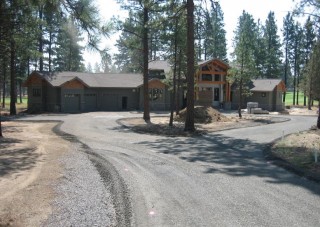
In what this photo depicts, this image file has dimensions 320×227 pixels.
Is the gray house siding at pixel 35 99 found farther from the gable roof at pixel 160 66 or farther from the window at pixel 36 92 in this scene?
the gable roof at pixel 160 66

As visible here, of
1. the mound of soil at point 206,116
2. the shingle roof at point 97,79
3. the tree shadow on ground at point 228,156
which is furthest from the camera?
the shingle roof at point 97,79

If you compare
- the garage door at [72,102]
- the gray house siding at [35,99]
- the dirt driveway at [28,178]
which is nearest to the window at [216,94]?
the garage door at [72,102]

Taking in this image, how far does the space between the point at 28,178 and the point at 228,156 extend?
755cm

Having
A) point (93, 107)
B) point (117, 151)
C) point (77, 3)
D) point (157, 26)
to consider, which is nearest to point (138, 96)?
point (93, 107)

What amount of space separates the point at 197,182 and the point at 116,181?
2.08 metres

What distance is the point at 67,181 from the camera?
1027cm

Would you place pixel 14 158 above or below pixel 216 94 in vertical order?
below

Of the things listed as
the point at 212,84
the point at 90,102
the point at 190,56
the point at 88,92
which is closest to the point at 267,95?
the point at 212,84

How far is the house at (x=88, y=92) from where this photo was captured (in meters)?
45.3

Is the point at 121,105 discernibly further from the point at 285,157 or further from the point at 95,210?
the point at 95,210

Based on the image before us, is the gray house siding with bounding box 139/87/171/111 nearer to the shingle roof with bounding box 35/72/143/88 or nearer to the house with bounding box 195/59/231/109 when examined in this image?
the shingle roof with bounding box 35/72/143/88

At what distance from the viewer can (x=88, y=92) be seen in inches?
1879

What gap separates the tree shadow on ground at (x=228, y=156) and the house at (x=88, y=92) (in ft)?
86.5

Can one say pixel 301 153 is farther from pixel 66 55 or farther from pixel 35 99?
pixel 66 55
